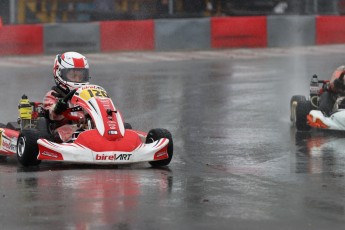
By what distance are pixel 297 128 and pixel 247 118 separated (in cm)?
135

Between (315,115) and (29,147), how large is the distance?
4673 millimetres

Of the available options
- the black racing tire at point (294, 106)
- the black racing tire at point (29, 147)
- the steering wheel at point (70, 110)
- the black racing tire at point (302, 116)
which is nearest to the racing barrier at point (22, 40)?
the black racing tire at point (294, 106)

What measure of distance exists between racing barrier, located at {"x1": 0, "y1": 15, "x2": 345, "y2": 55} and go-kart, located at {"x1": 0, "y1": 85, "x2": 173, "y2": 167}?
12.8 metres

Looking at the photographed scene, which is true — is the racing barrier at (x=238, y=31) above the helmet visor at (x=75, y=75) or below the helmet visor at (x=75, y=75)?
below

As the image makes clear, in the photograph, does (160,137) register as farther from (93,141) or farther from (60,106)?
(60,106)

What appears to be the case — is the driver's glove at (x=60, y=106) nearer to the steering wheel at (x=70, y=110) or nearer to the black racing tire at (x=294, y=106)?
the steering wheel at (x=70, y=110)

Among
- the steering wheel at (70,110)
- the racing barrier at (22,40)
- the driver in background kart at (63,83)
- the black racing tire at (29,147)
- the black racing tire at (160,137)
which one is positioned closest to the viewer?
the black racing tire at (29,147)

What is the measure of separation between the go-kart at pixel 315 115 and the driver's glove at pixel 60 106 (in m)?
3.82

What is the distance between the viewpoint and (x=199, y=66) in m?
23.5

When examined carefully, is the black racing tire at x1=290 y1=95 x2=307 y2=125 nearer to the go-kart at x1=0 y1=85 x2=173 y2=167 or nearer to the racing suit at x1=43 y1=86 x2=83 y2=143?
the go-kart at x1=0 y1=85 x2=173 y2=167

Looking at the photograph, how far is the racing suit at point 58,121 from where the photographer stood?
12055 mm

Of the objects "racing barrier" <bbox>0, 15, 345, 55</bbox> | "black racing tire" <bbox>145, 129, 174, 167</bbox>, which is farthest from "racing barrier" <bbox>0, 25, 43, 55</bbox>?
"black racing tire" <bbox>145, 129, 174, 167</bbox>

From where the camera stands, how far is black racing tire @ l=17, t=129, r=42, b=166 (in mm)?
11305

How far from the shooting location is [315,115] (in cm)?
1466
